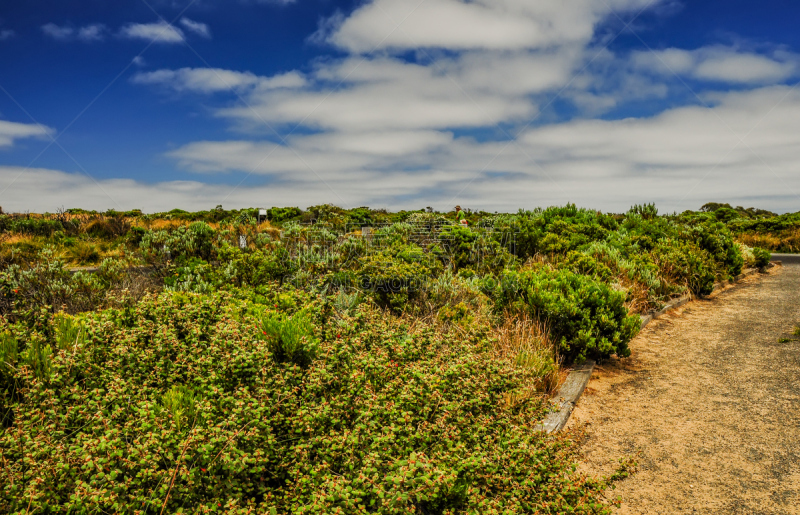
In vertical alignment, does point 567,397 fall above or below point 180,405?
below

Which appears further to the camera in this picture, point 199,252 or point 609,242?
point 609,242

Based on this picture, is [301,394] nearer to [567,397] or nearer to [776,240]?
[567,397]

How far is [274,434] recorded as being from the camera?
270cm

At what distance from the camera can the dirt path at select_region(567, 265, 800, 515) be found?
338cm

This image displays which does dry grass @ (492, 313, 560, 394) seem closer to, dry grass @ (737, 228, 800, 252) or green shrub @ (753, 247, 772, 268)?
green shrub @ (753, 247, 772, 268)

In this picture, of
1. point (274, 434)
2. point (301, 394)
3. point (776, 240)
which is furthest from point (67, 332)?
point (776, 240)

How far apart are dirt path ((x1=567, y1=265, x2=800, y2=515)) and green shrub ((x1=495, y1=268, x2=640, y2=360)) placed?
0.42 metres

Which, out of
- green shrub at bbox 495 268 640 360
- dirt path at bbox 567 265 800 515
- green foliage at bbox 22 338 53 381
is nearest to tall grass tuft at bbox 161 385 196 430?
green foliage at bbox 22 338 53 381

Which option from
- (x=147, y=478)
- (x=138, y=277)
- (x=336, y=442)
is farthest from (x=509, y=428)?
(x=138, y=277)

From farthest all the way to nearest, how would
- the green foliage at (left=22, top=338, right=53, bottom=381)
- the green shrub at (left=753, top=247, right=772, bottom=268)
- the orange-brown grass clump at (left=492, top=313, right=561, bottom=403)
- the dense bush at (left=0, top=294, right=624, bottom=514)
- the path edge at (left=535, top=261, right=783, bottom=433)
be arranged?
the green shrub at (left=753, top=247, right=772, bottom=268)
the orange-brown grass clump at (left=492, top=313, right=561, bottom=403)
the path edge at (left=535, top=261, right=783, bottom=433)
the green foliage at (left=22, top=338, right=53, bottom=381)
the dense bush at (left=0, top=294, right=624, bottom=514)

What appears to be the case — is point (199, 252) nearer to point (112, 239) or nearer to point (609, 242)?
point (609, 242)

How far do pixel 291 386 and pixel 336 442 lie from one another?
2.09 feet

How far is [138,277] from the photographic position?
8.29 m

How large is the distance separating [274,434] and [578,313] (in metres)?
4.47
